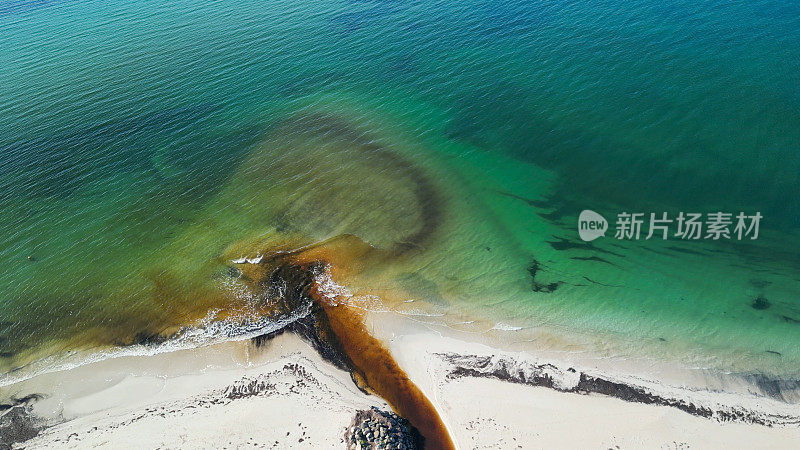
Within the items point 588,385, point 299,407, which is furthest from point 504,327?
point 299,407

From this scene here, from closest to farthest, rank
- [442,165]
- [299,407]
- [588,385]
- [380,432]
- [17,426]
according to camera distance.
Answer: [380,432]
[299,407]
[588,385]
[17,426]
[442,165]

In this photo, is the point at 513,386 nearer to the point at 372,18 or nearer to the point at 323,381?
the point at 323,381

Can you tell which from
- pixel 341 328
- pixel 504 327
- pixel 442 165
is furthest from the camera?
pixel 442 165

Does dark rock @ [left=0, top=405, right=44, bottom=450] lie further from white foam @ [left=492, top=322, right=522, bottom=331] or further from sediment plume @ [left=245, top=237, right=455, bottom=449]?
white foam @ [left=492, top=322, right=522, bottom=331]

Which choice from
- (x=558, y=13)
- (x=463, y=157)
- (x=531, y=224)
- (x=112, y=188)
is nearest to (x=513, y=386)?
(x=531, y=224)

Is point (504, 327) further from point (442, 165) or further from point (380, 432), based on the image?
point (442, 165)

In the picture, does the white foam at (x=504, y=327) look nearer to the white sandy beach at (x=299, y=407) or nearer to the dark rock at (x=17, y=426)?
the white sandy beach at (x=299, y=407)

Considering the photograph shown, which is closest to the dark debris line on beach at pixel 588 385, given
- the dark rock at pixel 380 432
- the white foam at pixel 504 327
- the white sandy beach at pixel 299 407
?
the white sandy beach at pixel 299 407
